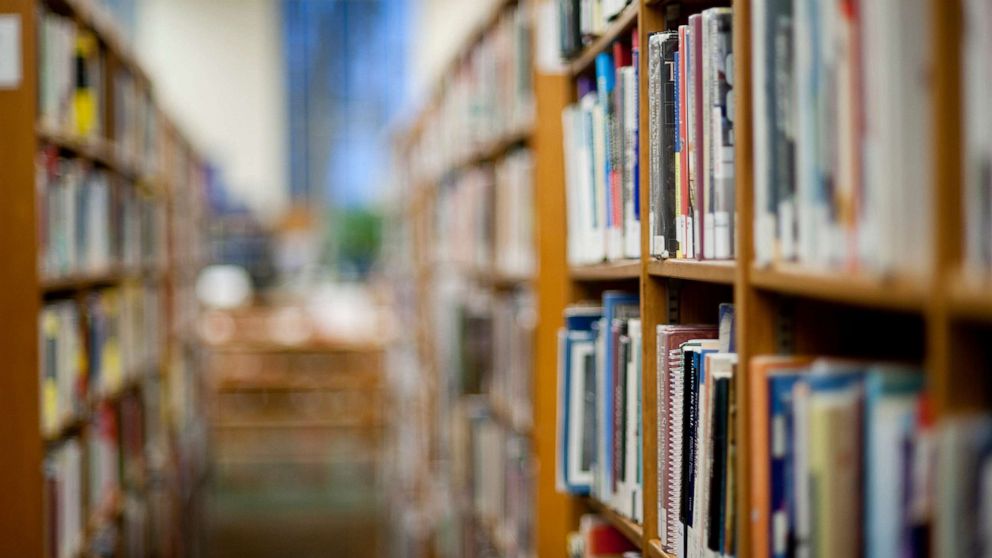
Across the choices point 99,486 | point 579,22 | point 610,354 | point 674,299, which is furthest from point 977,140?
point 99,486

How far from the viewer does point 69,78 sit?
9.47ft

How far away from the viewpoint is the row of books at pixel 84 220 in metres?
2.65

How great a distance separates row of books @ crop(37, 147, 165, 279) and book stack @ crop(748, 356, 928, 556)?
1906 mm

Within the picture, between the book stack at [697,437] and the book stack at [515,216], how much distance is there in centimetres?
93

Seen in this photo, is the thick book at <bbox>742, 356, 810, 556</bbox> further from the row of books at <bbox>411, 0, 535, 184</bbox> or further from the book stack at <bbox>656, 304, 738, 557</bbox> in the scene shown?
the row of books at <bbox>411, 0, 535, 184</bbox>

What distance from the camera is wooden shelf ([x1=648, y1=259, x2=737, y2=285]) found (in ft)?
4.38

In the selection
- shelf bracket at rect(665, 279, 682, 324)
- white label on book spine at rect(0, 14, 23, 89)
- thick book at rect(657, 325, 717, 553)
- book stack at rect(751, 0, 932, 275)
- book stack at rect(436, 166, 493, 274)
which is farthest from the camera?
book stack at rect(436, 166, 493, 274)

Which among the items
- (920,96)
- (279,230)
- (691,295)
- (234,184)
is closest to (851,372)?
(920,96)

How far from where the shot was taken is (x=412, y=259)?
587 cm

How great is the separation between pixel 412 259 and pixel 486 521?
8.91ft

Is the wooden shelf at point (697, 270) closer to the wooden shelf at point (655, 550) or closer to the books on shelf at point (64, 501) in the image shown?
the wooden shelf at point (655, 550)

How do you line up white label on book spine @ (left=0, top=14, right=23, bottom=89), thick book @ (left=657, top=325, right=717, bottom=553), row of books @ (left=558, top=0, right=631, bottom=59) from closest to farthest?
thick book @ (left=657, top=325, right=717, bottom=553) → row of books @ (left=558, top=0, right=631, bottom=59) → white label on book spine @ (left=0, top=14, right=23, bottom=89)

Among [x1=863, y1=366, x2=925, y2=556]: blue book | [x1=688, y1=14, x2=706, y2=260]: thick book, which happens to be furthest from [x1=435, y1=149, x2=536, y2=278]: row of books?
[x1=863, y1=366, x2=925, y2=556]: blue book

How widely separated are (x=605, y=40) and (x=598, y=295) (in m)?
0.61
